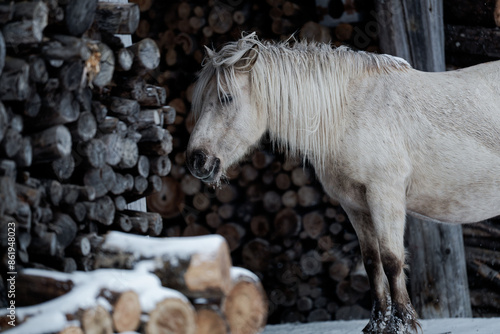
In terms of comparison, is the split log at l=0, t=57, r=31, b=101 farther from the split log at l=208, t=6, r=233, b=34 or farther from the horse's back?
the split log at l=208, t=6, r=233, b=34

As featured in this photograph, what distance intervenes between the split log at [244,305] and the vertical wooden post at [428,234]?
2369 mm

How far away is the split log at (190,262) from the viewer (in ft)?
7.25


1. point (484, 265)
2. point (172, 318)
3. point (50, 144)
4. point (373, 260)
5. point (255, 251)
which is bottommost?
point (484, 265)

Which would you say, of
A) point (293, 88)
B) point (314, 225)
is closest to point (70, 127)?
point (293, 88)

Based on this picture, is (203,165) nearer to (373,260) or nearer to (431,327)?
(373,260)

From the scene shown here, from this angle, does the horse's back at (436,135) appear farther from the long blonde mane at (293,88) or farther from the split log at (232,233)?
the split log at (232,233)

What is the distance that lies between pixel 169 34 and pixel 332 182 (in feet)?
7.38

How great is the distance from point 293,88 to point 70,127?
127 cm

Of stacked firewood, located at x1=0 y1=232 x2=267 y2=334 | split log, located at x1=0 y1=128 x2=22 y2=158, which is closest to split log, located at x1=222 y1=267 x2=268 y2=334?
stacked firewood, located at x1=0 y1=232 x2=267 y2=334

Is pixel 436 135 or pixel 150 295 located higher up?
pixel 436 135

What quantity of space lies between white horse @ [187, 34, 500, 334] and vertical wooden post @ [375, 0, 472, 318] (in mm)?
983

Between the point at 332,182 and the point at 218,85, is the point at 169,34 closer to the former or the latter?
the point at 218,85

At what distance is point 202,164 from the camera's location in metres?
3.11

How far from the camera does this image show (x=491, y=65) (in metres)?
3.49
